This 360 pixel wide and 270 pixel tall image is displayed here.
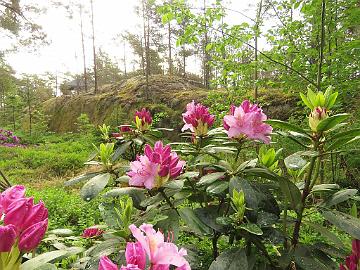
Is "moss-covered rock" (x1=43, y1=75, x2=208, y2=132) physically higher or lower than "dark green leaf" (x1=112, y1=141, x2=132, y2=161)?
higher

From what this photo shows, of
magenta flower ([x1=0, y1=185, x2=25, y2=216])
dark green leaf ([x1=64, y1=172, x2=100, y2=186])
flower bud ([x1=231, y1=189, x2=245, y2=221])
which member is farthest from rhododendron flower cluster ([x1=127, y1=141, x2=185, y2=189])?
magenta flower ([x1=0, y1=185, x2=25, y2=216])

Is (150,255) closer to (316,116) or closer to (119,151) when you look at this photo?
(316,116)

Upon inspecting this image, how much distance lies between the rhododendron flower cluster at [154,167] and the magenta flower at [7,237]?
1.74 ft

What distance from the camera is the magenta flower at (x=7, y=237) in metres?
0.57

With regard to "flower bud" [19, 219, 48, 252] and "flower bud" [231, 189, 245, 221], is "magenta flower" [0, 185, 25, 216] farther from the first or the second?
"flower bud" [231, 189, 245, 221]

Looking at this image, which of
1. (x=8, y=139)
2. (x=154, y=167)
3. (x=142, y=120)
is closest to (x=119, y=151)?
(x=142, y=120)

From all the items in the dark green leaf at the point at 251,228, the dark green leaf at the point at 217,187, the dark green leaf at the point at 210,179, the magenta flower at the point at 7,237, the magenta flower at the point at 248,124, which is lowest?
the dark green leaf at the point at 251,228

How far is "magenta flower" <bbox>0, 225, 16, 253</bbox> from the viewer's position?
57cm

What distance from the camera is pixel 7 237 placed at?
576 mm

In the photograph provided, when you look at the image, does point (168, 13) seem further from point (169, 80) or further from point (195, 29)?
point (169, 80)

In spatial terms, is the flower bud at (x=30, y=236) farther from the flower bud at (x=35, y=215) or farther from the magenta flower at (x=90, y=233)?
the magenta flower at (x=90, y=233)

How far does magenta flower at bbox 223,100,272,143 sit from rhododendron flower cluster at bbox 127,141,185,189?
0.98 ft

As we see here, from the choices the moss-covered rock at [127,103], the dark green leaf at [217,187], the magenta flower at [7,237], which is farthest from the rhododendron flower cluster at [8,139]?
the magenta flower at [7,237]

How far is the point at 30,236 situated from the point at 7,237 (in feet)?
0.18
